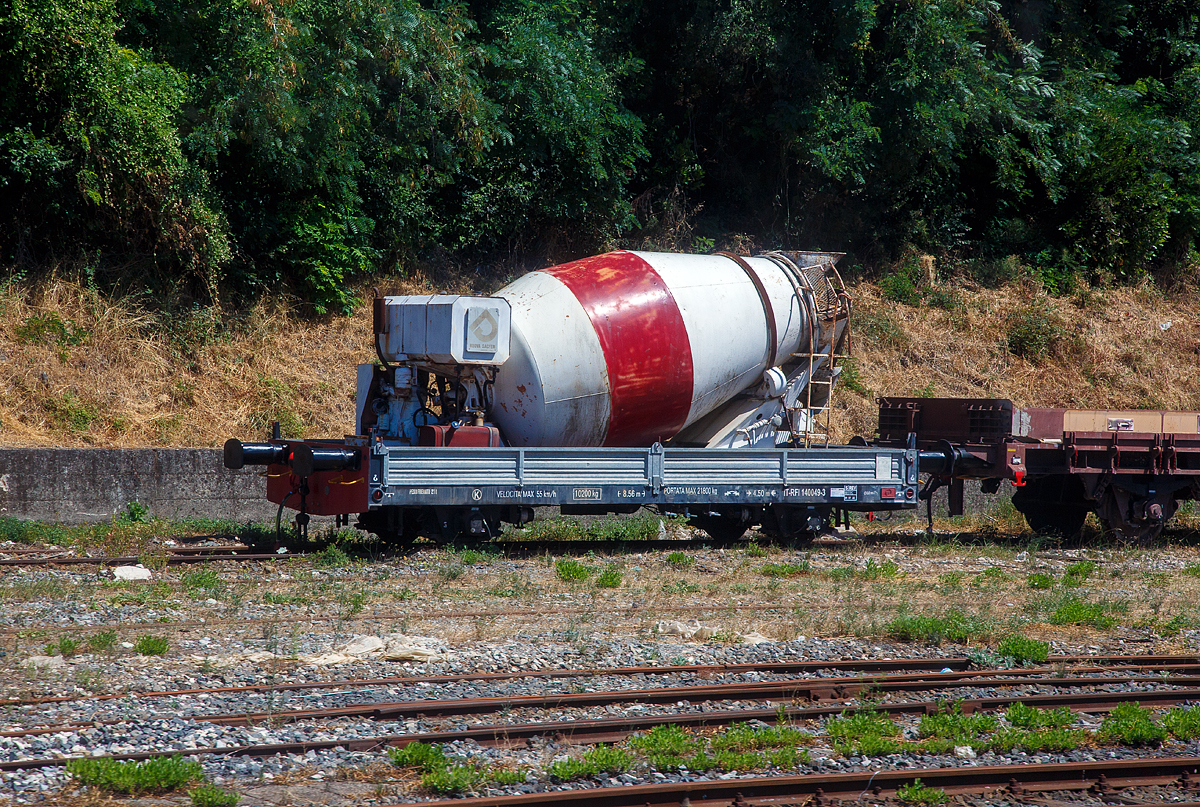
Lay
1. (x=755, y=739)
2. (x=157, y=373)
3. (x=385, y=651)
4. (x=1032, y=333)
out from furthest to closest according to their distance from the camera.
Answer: (x=1032, y=333) < (x=157, y=373) < (x=385, y=651) < (x=755, y=739)

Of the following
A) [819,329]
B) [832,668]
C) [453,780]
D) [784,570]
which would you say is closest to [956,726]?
[832,668]

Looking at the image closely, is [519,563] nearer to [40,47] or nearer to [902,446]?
[902,446]

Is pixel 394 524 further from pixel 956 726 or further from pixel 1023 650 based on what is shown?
pixel 956 726

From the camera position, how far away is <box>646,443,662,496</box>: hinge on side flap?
12.6 meters

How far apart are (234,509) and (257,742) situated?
9.66 m

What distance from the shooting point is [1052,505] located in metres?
16.9

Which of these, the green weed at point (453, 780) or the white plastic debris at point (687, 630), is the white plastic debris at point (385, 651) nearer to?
the white plastic debris at point (687, 630)

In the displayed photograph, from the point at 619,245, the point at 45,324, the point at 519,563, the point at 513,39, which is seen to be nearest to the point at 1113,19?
the point at 619,245

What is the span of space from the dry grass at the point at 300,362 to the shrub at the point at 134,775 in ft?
37.1

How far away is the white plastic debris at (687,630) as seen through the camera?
8.68m

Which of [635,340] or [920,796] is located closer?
[920,796]

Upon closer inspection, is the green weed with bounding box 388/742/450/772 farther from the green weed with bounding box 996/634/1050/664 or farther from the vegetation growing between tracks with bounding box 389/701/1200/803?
the green weed with bounding box 996/634/1050/664

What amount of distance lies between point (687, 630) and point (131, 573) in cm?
577

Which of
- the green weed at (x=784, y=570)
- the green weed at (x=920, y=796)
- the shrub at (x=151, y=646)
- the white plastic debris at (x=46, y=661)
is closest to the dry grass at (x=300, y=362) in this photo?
the green weed at (x=784, y=570)
